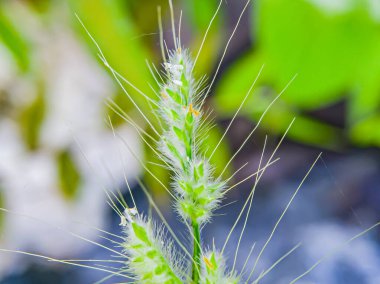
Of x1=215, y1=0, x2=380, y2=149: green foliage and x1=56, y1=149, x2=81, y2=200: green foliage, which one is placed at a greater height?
x1=56, y1=149, x2=81, y2=200: green foliage

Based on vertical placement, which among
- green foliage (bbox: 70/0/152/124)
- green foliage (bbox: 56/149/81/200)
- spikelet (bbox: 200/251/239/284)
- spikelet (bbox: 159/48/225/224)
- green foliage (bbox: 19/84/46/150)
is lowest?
spikelet (bbox: 200/251/239/284)

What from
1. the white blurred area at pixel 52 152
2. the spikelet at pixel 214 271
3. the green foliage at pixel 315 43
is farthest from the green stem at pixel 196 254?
the white blurred area at pixel 52 152

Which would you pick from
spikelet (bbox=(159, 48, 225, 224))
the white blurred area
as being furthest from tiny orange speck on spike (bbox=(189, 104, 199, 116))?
the white blurred area

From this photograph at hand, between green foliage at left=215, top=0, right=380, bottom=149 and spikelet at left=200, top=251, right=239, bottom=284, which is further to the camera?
green foliage at left=215, top=0, right=380, bottom=149

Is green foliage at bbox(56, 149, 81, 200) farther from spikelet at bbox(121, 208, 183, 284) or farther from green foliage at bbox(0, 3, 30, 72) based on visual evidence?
spikelet at bbox(121, 208, 183, 284)

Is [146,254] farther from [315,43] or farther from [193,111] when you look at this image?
[315,43]

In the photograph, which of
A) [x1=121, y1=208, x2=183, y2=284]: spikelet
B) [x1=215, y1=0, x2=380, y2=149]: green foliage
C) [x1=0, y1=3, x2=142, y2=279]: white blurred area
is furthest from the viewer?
[x1=0, y1=3, x2=142, y2=279]: white blurred area

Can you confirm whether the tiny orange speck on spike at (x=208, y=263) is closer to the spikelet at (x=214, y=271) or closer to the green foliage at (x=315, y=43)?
the spikelet at (x=214, y=271)

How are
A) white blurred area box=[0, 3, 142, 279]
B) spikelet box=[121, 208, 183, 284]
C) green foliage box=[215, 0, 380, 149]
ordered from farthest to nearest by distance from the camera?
white blurred area box=[0, 3, 142, 279] < green foliage box=[215, 0, 380, 149] < spikelet box=[121, 208, 183, 284]

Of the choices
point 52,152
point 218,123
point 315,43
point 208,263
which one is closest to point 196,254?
point 208,263
